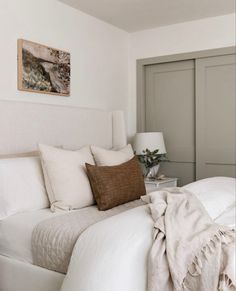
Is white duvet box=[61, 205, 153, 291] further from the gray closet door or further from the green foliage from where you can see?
the gray closet door

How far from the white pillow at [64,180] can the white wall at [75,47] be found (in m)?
0.78

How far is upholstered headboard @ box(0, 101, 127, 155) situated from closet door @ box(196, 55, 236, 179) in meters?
0.94

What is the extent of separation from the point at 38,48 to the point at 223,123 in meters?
2.16

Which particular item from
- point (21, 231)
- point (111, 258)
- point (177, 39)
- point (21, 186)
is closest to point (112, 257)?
Result: point (111, 258)

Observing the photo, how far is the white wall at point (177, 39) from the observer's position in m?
3.91

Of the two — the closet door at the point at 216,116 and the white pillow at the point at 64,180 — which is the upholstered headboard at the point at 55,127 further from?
the closet door at the point at 216,116

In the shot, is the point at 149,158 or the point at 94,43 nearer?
the point at 94,43

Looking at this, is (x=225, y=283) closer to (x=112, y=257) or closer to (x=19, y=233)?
(x=112, y=257)

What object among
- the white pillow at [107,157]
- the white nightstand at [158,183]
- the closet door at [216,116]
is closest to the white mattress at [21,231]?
the white pillow at [107,157]

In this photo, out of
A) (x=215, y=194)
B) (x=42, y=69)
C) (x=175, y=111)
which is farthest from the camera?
(x=175, y=111)

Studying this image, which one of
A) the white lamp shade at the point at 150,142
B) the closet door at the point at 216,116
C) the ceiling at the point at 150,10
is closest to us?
the ceiling at the point at 150,10

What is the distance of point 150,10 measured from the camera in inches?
147

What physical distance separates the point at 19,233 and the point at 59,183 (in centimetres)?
44

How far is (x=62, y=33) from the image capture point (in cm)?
354
